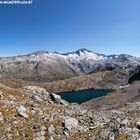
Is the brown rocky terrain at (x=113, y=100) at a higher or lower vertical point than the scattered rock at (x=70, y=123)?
lower

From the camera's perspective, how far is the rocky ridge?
931 inches

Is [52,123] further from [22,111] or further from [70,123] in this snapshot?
[22,111]

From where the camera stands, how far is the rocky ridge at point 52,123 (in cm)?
2366

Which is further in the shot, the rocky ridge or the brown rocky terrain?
the brown rocky terrain

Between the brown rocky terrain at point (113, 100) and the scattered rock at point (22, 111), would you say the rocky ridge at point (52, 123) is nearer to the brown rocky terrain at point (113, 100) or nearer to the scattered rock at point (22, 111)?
the scattered rock at point (22, 111)

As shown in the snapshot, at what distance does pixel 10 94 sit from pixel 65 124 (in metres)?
9.18

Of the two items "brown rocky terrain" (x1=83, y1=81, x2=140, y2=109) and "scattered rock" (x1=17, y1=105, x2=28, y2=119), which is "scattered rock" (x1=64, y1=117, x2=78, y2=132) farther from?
"brown rocky terrain" (x1=83, y1=81, x2=140, y2=109)

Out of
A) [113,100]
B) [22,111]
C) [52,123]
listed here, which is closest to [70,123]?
[52,123]

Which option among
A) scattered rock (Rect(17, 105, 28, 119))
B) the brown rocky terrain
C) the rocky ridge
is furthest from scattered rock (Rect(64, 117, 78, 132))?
the brown rocky terrain

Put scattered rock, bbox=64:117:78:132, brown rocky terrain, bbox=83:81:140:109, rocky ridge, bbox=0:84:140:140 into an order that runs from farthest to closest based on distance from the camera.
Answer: brown rocky terrain, bbox=83:81:140:109 → scattered rock, bbox=64:117:78:132 → rocky ridge, bbox=0:84:140:140

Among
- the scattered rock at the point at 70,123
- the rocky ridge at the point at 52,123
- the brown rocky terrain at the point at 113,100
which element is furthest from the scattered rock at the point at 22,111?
the brown rocky terrain at the point at 113,100

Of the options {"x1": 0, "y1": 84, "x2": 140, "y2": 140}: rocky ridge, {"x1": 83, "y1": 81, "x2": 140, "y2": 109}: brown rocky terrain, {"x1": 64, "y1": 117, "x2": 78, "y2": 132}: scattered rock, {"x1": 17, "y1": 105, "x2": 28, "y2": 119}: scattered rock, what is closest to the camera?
{"x1": 0, "y1": 84, "x2": 140, "y2": 140}: rocky ridge

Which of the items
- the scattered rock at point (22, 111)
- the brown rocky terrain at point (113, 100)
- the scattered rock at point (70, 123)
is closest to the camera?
the scattered rock at point (70, 123)

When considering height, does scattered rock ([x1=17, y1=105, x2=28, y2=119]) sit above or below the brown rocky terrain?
above
